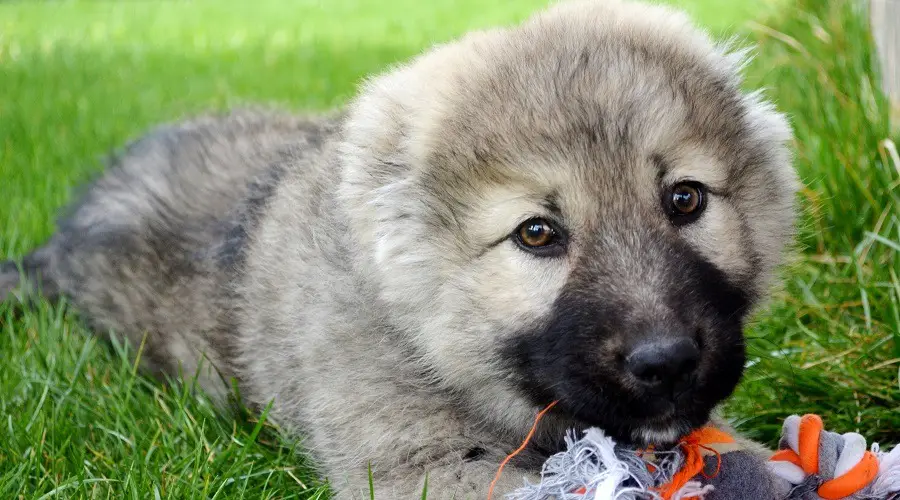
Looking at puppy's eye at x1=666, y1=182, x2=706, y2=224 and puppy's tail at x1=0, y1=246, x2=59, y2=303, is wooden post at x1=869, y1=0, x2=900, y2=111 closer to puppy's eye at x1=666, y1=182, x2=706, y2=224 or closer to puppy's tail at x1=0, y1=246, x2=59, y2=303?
puppy's eye at x1=666, y1=182, x2=706, y2=224

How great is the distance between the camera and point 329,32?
455 inches

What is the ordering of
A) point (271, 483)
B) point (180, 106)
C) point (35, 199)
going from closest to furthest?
1. point (271, 483)
2. point (35, 199)
3. point (180, 106)

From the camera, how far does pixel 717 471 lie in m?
2.26

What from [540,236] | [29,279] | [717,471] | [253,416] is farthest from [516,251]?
[29,279]

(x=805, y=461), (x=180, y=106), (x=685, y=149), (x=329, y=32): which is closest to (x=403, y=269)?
(x=685, y=149)

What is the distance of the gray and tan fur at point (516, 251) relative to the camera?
221 cm

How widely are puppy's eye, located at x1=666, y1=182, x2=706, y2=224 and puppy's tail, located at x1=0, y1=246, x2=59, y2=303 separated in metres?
2.50

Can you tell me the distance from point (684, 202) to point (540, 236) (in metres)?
0.34

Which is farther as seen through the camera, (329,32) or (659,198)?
(329,32)

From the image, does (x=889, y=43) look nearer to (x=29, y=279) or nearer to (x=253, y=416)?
(x=253, y=416)

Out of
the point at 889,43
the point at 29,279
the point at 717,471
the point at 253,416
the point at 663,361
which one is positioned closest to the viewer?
the point at 663,361

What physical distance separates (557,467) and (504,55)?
1.01m

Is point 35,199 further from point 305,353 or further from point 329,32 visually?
point 329,32

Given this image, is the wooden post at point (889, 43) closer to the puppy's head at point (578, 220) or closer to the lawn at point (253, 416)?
the lawn at point (253, 416)
